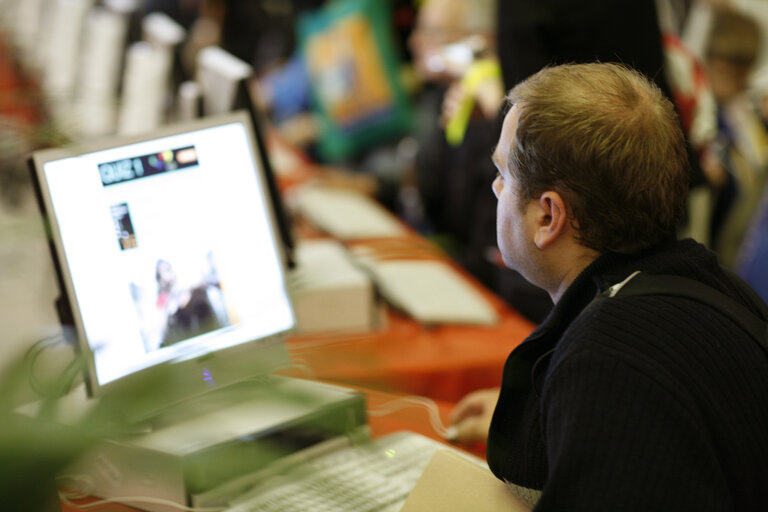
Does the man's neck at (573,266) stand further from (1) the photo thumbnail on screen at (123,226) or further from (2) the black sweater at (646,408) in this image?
(1) the photo thumbnail on screen at (123,226)

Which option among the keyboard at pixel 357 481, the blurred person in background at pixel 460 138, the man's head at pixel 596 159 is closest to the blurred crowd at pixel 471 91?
the blurred person in background at pixel 460 138

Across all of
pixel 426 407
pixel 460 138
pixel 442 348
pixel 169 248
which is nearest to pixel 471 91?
pixel 460 138

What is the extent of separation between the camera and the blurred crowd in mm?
1991

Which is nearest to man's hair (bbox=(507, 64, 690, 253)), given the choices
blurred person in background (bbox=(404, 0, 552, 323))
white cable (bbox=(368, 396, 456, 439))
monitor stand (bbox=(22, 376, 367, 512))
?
monitor stand (bbox=(22, 376, 367, 512))

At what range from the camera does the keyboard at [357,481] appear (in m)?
0.96

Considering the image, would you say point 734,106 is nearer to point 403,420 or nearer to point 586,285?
point 403,420

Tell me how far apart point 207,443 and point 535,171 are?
517 millimetres

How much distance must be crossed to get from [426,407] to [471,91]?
1488 mm

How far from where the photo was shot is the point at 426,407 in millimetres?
1404

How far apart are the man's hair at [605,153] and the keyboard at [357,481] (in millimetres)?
398

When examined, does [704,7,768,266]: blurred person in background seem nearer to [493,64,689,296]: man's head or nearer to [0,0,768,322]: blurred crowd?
[0,0,768,322]: blurred crowd

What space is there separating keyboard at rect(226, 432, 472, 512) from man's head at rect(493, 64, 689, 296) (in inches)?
15.0

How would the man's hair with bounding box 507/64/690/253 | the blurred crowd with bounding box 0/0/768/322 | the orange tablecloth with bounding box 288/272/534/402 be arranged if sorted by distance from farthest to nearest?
the blurred crowd with bounding box 0/0/768/322
the orange tablecloth with bounding box 288/272/534/402
the man's hair with bounding box 507/64/690/253

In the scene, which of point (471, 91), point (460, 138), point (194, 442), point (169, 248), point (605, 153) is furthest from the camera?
point (460, 138)
